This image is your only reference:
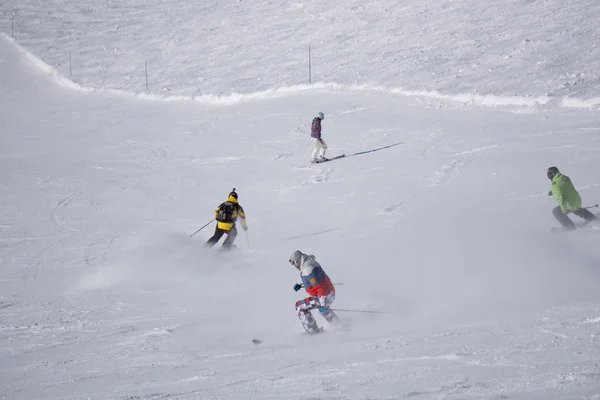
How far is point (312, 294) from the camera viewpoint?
348 inches

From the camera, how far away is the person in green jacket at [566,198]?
1131cm

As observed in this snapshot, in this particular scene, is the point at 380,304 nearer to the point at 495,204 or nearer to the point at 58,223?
the point at 495,204

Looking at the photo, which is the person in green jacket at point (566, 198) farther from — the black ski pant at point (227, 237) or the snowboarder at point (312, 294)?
the black ski pant at point (227, 237)

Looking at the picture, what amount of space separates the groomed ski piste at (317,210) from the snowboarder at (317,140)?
0.38 metres

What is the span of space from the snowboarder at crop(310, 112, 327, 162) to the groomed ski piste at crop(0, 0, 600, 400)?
380mm

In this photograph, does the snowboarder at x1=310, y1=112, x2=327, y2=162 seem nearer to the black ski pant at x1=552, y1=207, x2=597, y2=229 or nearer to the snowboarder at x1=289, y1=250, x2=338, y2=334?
the black ski pant at x1=552, y1=207, x2=597, y2=229

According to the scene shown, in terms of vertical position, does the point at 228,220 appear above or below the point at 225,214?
below

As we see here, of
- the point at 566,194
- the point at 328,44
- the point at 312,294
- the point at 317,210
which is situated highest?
the point at 328,44

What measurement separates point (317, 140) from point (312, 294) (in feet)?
32.3

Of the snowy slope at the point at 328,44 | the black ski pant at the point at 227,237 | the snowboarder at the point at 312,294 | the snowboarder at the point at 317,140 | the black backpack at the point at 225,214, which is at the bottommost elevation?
the snowboarder at the point at 312,294

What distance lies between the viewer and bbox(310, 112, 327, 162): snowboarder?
18.1 metres

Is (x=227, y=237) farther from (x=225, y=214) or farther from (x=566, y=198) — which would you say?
(x=566, y=198)

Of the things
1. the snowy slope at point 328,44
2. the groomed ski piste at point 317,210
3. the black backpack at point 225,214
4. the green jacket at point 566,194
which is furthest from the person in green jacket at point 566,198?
the snowy slope at point 328,44

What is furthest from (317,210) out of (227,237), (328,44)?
(328,44)
